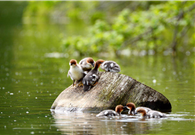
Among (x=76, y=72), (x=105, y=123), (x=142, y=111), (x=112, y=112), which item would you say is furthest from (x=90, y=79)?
(x=105, y=123)

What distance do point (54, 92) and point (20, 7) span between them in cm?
11705

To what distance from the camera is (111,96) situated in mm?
12266

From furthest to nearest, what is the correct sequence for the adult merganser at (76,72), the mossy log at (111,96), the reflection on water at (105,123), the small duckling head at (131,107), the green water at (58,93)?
the adult merganser at (76,72) → the mossy log at (111,96) → the small duckling head at (131,107) → the green water at (58,93) → the reflection on water at (105,123)

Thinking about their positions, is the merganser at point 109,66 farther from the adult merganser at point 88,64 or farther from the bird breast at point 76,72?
the bird breast at point 76,72

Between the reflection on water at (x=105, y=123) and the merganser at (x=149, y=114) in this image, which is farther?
the merganser at (x=149, y=114)

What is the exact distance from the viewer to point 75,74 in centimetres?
1255

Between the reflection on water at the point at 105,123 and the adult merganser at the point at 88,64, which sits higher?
the adult merganser at the point at 88,64

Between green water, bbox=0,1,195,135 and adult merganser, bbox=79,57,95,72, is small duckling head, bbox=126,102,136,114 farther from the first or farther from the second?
adult merganser, bbox=79,57,95,72

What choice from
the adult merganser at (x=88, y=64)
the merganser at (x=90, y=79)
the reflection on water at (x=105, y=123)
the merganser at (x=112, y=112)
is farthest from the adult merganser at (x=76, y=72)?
the merganser at (x=112, y=112)

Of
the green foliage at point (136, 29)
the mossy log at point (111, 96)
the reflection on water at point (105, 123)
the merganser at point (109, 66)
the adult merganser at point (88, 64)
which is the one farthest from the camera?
the green foliage at point (136, 29)

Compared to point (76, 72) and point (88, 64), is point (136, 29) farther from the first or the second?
point (76, 72)

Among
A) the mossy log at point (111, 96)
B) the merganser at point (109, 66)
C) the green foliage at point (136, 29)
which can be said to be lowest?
the mossy log at point (111, 96)

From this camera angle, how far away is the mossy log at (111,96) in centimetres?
1214

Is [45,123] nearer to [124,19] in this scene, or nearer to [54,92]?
[54,92]
